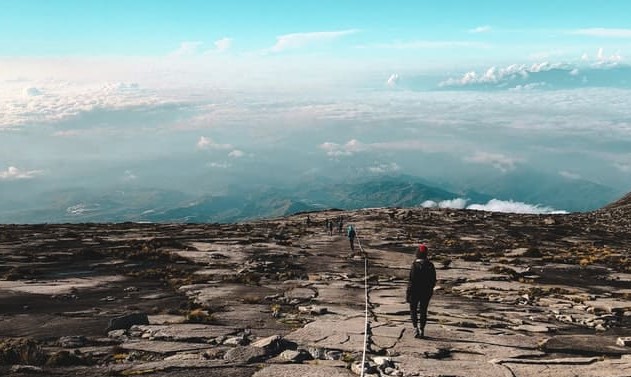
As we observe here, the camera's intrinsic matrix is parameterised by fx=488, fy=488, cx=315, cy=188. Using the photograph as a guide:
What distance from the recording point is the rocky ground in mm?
14141

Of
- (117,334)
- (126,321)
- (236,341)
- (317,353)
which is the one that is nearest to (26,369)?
(117,334)

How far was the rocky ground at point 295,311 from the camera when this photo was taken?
14141 mm

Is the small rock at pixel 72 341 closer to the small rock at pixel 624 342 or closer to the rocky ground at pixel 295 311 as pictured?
the rocky ground at pixel 295 311

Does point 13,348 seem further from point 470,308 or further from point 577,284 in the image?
point 577,284

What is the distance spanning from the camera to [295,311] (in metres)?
22.7

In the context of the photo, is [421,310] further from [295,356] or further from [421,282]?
[295,356]

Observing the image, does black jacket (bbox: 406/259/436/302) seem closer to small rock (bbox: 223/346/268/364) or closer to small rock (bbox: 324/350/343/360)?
small rock (bbox: 324/350/343/360)

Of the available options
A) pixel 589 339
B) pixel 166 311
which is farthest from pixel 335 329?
pixel 589 339

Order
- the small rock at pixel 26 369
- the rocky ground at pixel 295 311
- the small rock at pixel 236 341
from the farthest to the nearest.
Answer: the small rock at pixel 236 341 < the rocky ground at pixel 295 311 < the small rock at pixel 26 369

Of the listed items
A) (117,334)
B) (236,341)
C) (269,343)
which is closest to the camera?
(269,343)

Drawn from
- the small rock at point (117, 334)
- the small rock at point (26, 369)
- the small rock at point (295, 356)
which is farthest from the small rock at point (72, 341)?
the small rock at point (295, 356)

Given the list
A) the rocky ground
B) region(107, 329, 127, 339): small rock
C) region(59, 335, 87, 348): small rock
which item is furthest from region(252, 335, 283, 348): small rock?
region(59, 335, 87, 348): small rock

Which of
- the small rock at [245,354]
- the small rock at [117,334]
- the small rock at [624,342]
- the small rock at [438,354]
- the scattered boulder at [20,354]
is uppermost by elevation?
the scattered boulder at [20,354]

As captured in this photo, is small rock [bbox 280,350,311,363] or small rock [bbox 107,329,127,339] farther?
small rock [bbox 107,329,127,339]
